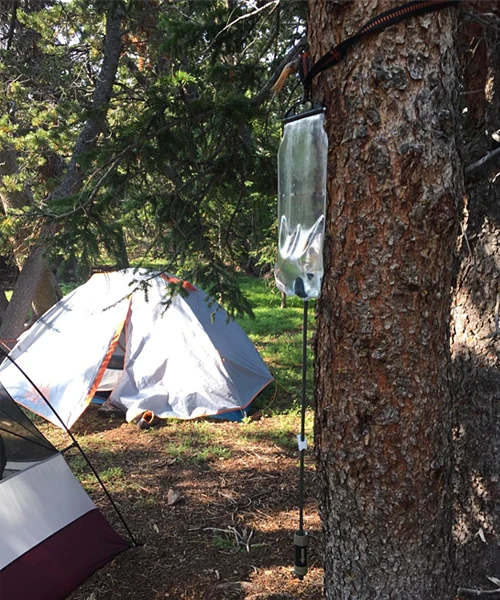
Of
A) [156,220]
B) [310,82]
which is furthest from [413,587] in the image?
[156,220]

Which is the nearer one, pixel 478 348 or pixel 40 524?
pixel 478 348

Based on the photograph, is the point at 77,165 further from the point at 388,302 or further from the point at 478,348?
the point at 388,302

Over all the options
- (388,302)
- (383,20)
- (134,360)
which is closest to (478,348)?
(388,302)

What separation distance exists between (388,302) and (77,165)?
4.84m

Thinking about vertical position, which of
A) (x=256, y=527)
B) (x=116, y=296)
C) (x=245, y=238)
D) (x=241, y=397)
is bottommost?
(x=256, y=527)

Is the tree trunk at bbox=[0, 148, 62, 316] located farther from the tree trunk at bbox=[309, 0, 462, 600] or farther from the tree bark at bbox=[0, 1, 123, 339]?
the tree trunk at bbox=[309, 0, 462, 600]

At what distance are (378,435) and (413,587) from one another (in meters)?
0.55

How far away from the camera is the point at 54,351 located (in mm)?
5930

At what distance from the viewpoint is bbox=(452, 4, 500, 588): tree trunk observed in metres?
2.31

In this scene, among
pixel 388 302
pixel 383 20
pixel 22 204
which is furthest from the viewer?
pixel 22 204

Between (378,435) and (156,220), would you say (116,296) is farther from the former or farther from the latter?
(378,435)

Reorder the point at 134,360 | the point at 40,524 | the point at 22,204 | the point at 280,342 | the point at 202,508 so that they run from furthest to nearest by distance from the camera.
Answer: the point at 280,342, the point at 22,204, the point at 134,360, the point at 202,508, the point at 40,524

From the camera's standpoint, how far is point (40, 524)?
2.93 m

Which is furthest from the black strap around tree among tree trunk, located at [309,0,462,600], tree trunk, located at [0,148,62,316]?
tree trunk, located at [0,148,62,316]
